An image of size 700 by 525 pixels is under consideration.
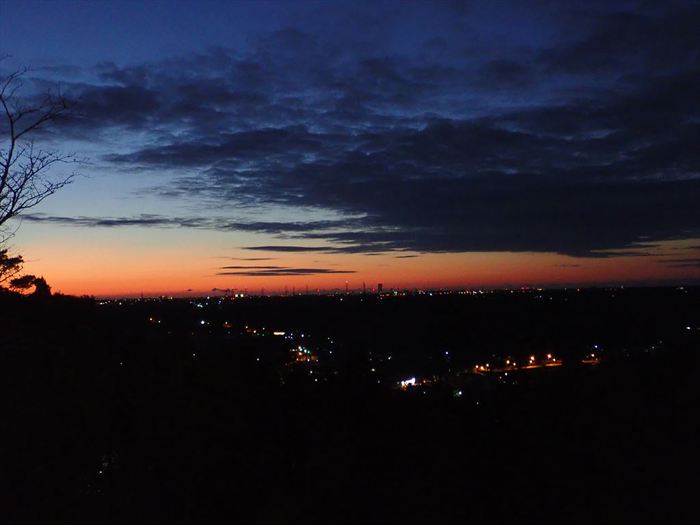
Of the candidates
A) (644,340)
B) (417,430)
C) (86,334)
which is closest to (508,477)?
(417,430)

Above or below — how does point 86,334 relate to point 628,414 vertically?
above

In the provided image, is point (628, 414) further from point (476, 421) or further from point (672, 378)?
point (672, 378)

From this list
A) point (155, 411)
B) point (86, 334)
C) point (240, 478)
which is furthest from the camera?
point (86, 334)

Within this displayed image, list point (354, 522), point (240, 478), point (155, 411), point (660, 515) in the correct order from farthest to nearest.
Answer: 1. point (155, 411)
2. point (240, 478)
3. point (354, 522)
4. point (660, 515)

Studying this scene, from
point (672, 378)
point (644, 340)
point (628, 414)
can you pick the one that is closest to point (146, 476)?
point (628, 414)

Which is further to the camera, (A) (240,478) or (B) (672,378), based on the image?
(B) (672,378)

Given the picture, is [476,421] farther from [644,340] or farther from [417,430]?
[644,340]
